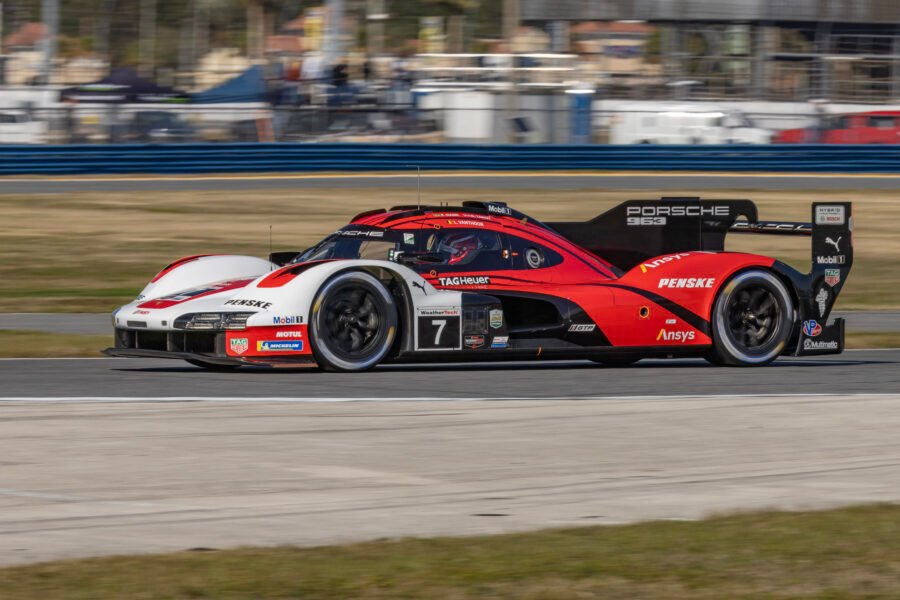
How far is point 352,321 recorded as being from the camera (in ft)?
35.1

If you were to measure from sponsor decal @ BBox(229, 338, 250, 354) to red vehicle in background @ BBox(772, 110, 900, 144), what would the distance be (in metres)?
26.0

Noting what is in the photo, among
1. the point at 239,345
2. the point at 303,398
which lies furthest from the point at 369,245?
the point at 303,398

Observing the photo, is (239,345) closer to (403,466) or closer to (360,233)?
(360,233)

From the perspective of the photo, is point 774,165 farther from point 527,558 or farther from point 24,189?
point 527,558

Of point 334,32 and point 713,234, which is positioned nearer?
point 713,234

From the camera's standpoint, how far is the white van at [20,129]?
29.8m

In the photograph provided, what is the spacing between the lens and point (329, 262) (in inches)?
420

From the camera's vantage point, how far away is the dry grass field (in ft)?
61.1

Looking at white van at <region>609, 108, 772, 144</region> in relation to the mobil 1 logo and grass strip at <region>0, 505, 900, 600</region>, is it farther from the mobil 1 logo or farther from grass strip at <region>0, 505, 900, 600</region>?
grass strip at <region>0, 505, 900, 600</region>

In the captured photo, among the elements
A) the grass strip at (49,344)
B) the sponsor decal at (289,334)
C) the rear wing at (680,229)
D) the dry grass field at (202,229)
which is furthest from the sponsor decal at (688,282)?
the dry grass field at (202,229)

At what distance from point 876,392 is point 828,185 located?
2296 cm

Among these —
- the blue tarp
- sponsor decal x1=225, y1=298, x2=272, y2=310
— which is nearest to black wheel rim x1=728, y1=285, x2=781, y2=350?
sponsor decal x1=225, y1=298, x2=272, y2=310

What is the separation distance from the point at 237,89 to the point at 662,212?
2712 cm

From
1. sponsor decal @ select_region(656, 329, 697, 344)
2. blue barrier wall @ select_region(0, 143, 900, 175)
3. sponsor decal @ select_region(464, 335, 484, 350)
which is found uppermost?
blue barrier wall @ select_region(0, 143, 900, 175)
